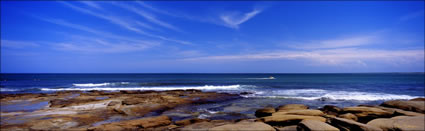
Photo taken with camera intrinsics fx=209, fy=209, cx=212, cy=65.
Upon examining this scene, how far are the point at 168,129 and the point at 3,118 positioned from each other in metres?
10.3

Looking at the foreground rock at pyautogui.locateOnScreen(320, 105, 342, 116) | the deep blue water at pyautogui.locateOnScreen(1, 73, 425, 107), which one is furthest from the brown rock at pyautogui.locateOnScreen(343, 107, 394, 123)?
the deep blue water at pyautogui.locateOnScreen(1, 73, 425, 107)

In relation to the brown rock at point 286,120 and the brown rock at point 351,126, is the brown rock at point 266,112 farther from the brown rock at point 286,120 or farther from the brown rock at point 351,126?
the brown rock at point 351,126

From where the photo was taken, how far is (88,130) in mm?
8773

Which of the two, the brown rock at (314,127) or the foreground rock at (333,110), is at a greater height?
the brown rock at (314,127)

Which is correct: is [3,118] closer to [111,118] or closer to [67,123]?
[67,123]

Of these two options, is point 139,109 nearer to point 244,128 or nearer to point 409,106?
point 244,128

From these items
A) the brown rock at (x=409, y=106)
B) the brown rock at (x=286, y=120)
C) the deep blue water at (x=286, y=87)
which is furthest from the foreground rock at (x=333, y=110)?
the deep blue water at (x=286, y=87)

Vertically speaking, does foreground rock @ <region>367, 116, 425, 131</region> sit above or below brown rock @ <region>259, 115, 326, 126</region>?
above

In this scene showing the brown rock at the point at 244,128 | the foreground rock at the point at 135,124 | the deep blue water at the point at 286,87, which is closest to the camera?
the brown rock at the point at 244,128

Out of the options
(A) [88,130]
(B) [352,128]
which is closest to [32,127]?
(A) [88,130]

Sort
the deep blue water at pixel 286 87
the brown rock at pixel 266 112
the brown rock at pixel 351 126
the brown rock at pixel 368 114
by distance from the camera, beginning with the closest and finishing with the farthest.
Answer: the brown rock at pixel 351 126
the brown rock at pixel 368 114
the brown rock at pixel 266 112
the deep blue water at pixel 286 87

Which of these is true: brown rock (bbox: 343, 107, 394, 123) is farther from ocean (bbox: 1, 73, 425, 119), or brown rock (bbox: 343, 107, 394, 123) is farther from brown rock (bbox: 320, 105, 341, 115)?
ocean (bbox: 1, 73, 425, 119)

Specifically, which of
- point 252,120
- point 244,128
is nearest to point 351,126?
point 244,128

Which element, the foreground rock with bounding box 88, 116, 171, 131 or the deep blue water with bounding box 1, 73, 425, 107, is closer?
the foreground rock with bounding box 88, 116, 171, 131
